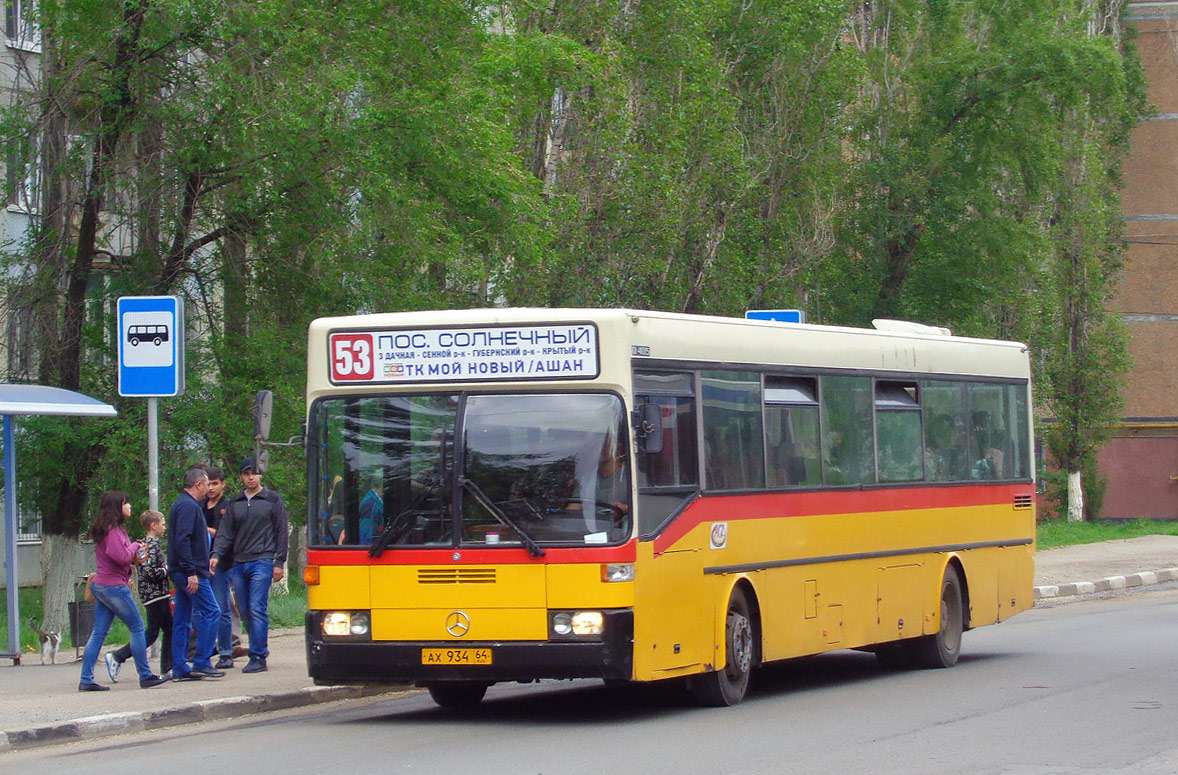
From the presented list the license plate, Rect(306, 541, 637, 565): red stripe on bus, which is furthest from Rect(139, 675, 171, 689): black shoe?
the license plate

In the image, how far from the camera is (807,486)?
1359 centimetres

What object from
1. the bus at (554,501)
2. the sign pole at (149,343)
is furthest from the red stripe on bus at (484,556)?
the sign pole at (149,343)

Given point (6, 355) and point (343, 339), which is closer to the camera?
point (343, 339)

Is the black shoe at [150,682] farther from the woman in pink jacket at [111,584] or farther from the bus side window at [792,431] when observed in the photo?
the bus side window at [792,431]

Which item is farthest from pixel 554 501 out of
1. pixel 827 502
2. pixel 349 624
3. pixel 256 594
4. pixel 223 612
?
pixel 223 612

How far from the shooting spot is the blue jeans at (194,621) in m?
13.8

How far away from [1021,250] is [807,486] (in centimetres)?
2467

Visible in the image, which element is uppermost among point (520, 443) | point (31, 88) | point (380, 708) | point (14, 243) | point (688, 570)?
point (31, 88)

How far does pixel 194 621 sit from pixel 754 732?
5.31 m

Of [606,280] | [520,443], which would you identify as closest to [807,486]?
[520,443]

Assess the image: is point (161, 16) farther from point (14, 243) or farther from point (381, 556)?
point (381, 556)

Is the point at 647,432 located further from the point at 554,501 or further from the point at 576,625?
Result: the point at 576,625

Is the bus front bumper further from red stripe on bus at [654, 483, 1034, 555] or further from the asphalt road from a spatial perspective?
red stripe on bus at [654, 483, 1034, 555]

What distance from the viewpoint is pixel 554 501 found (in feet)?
36.7
